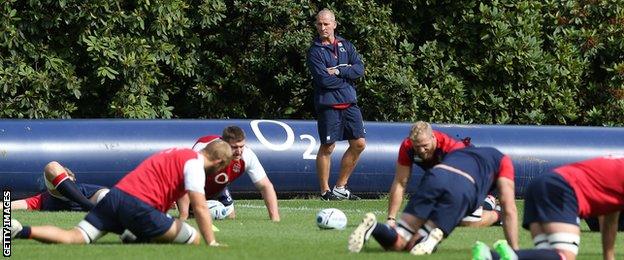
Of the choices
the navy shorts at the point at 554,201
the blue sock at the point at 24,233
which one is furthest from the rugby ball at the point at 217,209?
the navy shorts at the point at 554,201

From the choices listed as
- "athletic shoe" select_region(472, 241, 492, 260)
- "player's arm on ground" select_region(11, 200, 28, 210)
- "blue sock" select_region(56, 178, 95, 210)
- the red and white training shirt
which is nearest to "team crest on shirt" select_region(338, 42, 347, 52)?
"blue sock" select_region(56, 178, 95, 210)

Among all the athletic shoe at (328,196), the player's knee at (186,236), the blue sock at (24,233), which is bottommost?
the athletic shoe at (328,196)

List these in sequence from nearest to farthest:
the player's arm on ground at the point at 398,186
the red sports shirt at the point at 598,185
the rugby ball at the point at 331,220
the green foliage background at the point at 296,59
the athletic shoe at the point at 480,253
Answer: the athletic shoe at the point at 480,253, the red sports shirt at the point at 598,185, the player's arm on ground at the point at 398,186, the rugby ball at the point at 331,220, the green foliage background at the point at 296,59

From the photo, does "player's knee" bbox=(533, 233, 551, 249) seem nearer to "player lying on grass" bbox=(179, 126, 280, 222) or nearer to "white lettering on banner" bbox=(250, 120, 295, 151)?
"player lying on grass" bbox=(179, 126, 280, 222)

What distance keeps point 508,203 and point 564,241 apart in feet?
5.63

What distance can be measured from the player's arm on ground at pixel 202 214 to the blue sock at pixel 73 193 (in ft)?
14.2

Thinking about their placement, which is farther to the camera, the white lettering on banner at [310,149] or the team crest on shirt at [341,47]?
the white lettering on banner at [310,149]

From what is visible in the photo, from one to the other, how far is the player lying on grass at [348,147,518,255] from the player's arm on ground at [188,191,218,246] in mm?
1127

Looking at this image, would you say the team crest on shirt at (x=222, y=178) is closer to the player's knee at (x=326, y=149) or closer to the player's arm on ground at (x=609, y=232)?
the player's knee at (x=326, y=149)

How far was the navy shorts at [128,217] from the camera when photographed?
1155cm

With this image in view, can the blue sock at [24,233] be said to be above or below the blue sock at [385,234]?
below

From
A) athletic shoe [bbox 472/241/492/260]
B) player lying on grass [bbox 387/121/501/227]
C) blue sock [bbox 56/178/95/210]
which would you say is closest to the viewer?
athletic shoe [bbox 472/241/492/260]

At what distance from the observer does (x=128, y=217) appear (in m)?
11.6

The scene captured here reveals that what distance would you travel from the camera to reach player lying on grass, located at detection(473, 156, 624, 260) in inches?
381
